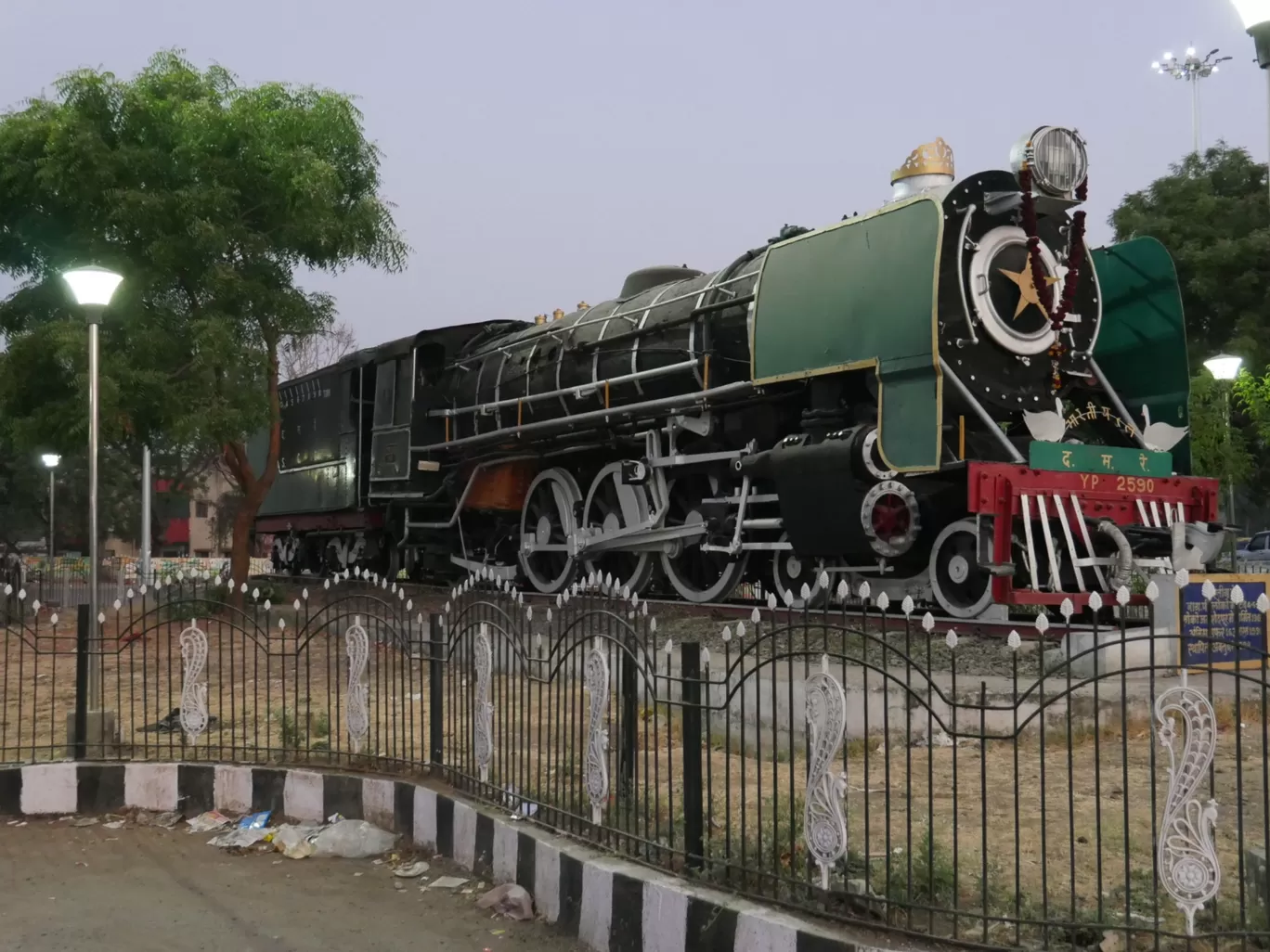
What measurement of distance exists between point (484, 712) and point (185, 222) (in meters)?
9.63

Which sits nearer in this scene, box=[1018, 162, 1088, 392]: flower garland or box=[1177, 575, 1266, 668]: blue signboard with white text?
box=[1177, 575, 1266, 668]: blue signboard with white text

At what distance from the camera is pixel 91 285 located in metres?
7.43

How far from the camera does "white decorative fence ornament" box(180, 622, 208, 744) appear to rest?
20.5ft

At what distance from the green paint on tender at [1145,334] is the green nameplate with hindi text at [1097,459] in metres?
0.60

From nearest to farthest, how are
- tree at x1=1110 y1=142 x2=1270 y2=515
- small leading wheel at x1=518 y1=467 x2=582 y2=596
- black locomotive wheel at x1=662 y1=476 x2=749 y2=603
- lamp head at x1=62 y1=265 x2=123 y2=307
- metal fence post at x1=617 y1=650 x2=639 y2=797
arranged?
metal fence post at x1=617 y1=650 x2=639 y2=797 → lamp head at x1=62 y1=265 x2=123 y2=307 → black locomotive wheel at x1=662 y1=476 x2=749 y2=603 → small leading wheel at x1=518 y1=467 x2=582 y2=596 → tree at x1=1110 y1=142 x2=1270 y2=515

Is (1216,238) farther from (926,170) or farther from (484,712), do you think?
(484,712)

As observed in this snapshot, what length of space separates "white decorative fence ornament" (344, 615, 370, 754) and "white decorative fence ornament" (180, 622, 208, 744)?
0.86m

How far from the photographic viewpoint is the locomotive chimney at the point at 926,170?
8.86m

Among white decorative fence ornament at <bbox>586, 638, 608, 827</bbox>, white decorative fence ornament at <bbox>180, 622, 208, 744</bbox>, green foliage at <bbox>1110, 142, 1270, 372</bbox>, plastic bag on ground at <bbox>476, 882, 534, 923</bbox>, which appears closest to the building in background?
green foliage at <bbox>1110, 142, 1270, 372</bbox>

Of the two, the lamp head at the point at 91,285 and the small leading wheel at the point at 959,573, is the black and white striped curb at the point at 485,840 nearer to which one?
the lamp head at the point at 91,285

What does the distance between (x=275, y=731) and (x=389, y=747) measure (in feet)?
3.95

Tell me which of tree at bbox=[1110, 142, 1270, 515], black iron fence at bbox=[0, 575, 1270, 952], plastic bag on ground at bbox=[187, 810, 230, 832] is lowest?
plastic bag on ground at bbox=[187, 810, 230, 832]

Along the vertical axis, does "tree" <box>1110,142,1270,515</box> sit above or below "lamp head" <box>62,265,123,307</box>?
above

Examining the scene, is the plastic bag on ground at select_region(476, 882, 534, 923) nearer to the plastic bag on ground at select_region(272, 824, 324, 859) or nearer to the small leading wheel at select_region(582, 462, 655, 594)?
the plastic bag on ground at select_region(272, 824, 324, 859)
